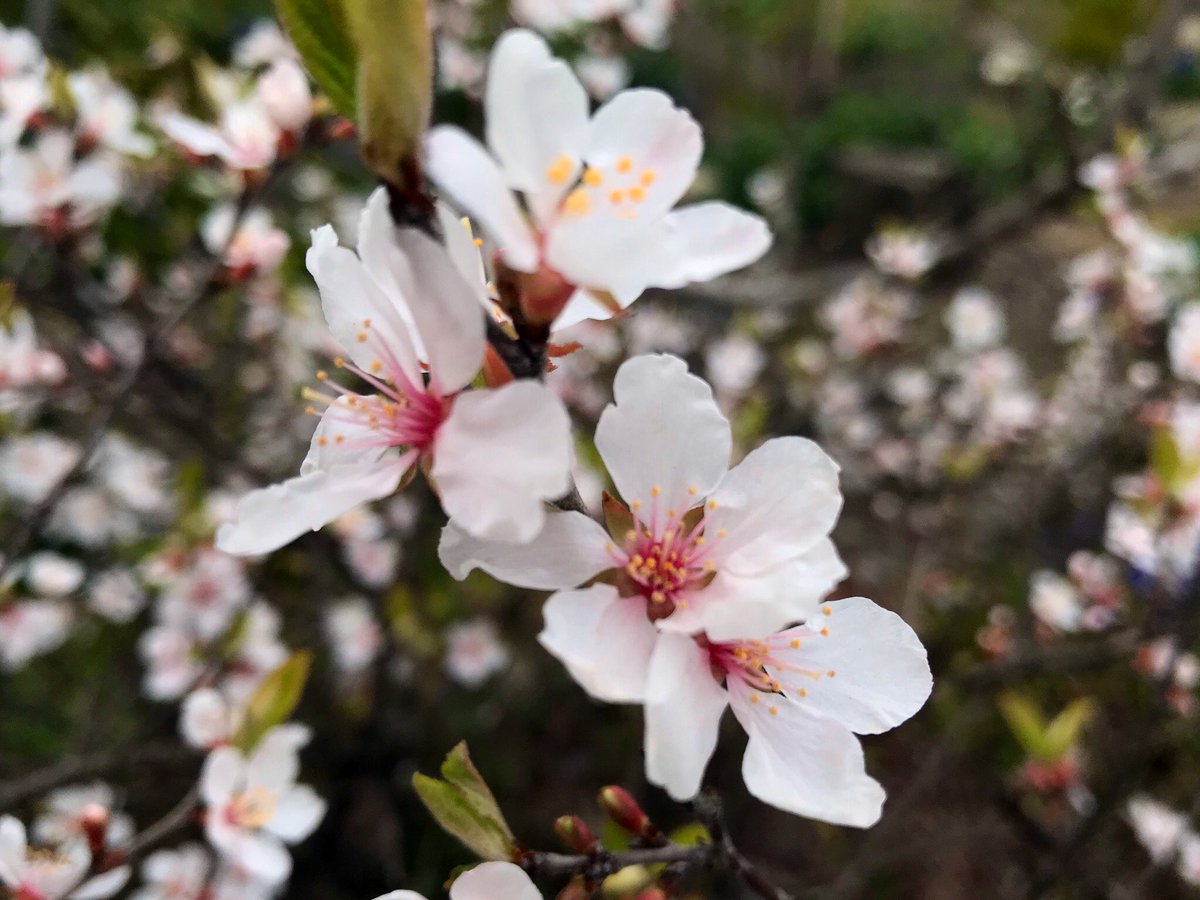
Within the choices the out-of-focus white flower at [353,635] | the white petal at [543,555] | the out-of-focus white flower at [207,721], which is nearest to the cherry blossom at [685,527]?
the white petal at [543,555]

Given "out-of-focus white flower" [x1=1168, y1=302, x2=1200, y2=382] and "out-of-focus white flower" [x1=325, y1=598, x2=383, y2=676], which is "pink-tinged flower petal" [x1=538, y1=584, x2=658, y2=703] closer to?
"out-of-focus white flower" [x1=325, y1=598, x2=383, y2=676]

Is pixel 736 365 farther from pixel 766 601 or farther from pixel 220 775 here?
pixel 766 601

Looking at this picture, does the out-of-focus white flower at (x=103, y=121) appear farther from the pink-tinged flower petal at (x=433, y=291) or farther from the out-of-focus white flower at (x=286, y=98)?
the pink-tinged flower petal at (x=433, y=291)

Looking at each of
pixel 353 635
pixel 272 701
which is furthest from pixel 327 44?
pixel 353 635

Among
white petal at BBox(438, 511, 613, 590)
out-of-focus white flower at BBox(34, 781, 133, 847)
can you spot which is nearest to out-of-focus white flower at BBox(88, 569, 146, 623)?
out-of-focus white flower at BBox(34, 781, 133, 847)

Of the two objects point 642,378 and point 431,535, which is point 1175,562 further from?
point 431,535

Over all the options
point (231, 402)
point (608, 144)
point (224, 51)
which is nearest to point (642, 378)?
point (608, 144)

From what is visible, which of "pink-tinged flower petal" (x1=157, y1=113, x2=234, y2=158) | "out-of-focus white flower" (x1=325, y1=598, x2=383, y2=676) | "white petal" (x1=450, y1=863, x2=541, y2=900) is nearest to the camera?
"white petal" (x1=450, y1=863, x2=541, y2=900)
